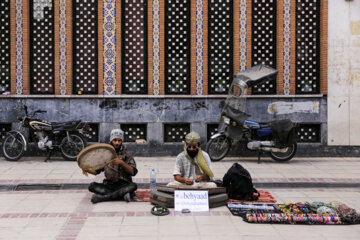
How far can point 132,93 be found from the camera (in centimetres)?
1378

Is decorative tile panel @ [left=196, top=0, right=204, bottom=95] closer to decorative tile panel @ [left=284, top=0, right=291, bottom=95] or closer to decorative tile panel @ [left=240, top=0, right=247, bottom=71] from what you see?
decorative tile panel @ [left=240, top=0, right=247, bottom=71]

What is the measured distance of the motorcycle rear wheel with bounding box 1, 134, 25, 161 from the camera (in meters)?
12.4

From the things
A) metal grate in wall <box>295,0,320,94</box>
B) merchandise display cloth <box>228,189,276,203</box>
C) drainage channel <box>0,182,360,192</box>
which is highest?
metal grate in wall <box>295,0,320,94</box>

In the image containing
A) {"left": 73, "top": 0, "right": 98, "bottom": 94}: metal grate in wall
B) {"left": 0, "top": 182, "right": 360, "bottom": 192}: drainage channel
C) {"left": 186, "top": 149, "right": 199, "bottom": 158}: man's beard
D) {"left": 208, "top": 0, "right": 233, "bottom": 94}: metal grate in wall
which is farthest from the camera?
{"left": 208, "top": 0, "right": 233, "bottom": 94}: metal grate in wall

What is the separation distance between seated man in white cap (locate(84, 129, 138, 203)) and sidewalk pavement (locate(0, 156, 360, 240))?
0.16 m

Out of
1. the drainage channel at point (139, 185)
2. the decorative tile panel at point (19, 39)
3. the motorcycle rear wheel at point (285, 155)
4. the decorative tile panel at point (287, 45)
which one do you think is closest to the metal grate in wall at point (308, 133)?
the decorative tile panel at point (287, 45)

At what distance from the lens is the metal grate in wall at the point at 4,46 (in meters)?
13.6

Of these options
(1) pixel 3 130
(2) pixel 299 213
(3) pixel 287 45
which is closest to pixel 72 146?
(1) pixel 3 130

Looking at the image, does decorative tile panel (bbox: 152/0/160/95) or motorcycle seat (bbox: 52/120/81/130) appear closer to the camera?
motorcycle seat (bbox: 52/120/81/130)

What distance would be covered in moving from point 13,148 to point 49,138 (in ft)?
3.51

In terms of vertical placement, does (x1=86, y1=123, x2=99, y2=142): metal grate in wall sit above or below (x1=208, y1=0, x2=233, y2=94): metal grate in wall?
below

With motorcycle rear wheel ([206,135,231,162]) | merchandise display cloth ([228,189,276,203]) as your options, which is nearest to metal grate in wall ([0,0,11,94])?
motorcycle rear wheel ([206,135,231,162])

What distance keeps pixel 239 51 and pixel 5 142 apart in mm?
7662

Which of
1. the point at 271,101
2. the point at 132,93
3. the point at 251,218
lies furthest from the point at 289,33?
the point at 251,218
